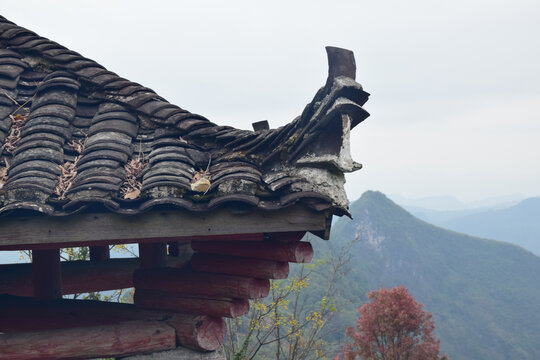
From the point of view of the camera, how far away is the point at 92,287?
4961mm

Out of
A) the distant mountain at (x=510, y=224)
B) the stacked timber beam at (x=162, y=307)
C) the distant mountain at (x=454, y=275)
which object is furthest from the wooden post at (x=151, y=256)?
the distant mountain at (x=510, y=224)

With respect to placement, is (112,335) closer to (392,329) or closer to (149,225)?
(149,225)

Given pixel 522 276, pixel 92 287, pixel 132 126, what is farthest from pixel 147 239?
pixel 522 276

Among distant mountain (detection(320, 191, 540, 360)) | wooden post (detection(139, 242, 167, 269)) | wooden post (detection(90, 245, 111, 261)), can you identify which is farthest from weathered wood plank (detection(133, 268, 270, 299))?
distant mountain (detection(320, 191, 540, 360))

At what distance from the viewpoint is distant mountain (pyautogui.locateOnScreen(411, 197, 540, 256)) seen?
392 ft

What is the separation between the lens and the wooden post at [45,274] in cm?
422

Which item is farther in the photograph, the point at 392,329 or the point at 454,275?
the point at 454,275

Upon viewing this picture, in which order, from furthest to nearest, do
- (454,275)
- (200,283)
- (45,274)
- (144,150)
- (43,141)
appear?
(454,275) < (45,274) < (200,283) < (144,150) < (43,141)

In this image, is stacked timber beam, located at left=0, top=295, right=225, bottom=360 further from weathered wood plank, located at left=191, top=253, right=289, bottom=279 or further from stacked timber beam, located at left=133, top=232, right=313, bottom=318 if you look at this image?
weathered wood plank, located at left=191, top=253, right=289, bottom=279

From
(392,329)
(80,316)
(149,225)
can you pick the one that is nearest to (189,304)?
(80,316)

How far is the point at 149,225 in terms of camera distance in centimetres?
297

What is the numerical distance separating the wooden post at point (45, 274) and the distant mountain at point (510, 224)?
122035 millimetres

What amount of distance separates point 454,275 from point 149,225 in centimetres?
4649

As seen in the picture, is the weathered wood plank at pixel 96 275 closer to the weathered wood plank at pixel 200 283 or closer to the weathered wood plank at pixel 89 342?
the weathered wood plank at pixel 200 283
